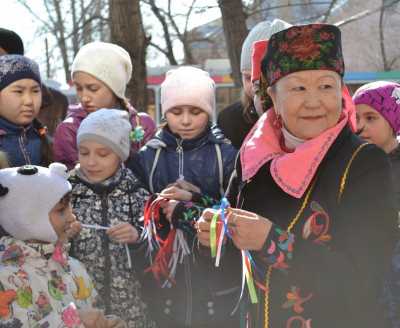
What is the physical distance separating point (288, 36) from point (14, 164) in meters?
1.67

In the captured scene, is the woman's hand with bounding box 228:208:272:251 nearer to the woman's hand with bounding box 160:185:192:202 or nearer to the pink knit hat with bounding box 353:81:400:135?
the woman's hand with bounding box 160:185:192:202

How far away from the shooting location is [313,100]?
95.1 inches

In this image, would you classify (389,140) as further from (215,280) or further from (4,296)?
(4,296)

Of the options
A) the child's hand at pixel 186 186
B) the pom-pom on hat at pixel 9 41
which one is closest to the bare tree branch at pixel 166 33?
the pom-pom on hat at pixel 9 41

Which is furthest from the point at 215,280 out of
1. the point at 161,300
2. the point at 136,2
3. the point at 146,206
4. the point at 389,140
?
the point at 136,2

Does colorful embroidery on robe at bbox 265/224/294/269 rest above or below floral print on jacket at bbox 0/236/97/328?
above

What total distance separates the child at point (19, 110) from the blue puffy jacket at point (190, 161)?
59 cm

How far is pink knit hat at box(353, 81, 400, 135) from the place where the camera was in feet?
12.4

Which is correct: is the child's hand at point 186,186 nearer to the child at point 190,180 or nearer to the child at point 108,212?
the child at point 190,180

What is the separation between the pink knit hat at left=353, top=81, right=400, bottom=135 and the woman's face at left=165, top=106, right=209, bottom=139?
37.9 inches

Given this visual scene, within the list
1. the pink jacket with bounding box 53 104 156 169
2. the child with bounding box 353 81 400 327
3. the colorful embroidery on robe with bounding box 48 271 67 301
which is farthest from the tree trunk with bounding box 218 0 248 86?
the colorful embroidery on robe with bounding box 48 271 67 301

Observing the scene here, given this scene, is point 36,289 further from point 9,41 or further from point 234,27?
point 234,27

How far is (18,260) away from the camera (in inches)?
110

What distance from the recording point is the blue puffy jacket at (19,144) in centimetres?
345
